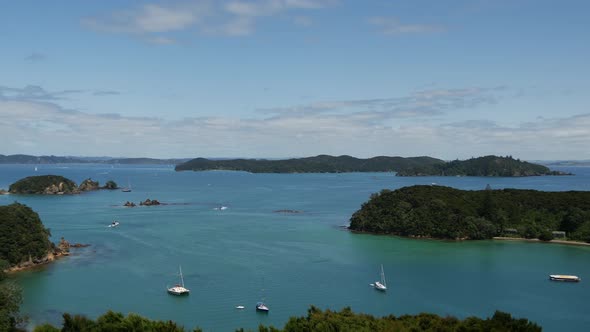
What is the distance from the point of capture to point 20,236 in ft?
127

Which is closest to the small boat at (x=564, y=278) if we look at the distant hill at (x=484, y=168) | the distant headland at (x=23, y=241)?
the distant headland at (x=23, y=241)

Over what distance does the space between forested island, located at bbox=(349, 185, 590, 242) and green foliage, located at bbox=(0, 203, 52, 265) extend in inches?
1204

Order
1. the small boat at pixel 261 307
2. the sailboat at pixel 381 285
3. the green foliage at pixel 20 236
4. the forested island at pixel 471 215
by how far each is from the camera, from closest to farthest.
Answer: the small boat at pixel 261 307 < the sailboat at pixel 381 285 < the green foliage at pixel 20 236 < the forested island at pixel 471 215

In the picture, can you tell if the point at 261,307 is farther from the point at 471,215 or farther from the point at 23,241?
the point at 471,215

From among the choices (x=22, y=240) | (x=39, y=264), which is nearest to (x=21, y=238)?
(x=22, y=240)

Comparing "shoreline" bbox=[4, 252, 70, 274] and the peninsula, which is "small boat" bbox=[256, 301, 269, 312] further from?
"shoreline" bbox=[4, 252, 70, 274]

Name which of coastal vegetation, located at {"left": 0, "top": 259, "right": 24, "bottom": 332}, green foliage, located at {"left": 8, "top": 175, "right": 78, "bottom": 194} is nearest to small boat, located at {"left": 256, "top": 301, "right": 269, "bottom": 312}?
coastal vegetation, located at {"left": 0, "top": 259, "right": 24, "bottom": 332}

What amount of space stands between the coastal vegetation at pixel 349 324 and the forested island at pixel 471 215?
104ft

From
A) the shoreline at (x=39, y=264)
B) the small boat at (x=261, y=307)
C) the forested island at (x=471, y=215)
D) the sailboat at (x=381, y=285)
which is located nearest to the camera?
the small boat at (x=261, y=307)

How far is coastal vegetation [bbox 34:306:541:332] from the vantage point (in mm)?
17812

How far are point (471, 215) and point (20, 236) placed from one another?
136 feet

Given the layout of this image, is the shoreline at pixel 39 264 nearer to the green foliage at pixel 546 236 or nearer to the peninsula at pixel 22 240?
the peninsula at pixel 22 240

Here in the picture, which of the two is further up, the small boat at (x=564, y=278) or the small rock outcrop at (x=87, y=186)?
the small rock outcrop at (x=87, y=186)

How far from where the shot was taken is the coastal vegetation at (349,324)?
58.4ft
